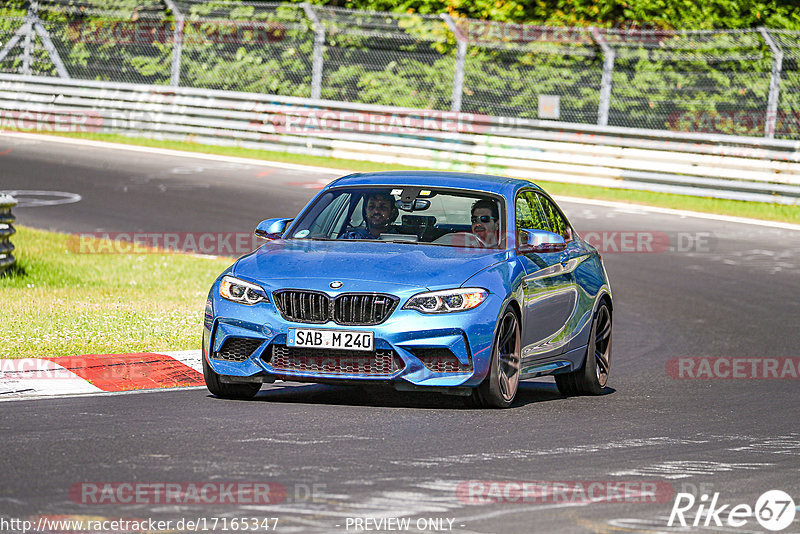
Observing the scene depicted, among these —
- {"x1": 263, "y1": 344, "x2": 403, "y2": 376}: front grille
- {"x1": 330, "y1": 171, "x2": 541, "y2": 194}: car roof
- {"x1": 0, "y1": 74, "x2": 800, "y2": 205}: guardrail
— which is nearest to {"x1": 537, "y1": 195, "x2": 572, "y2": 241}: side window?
{"x1": 330, "y1": 171, "x2": 541, "y2": 194}: car roof

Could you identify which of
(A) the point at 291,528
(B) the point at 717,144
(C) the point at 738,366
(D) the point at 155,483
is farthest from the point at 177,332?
(B) the point at 717,144

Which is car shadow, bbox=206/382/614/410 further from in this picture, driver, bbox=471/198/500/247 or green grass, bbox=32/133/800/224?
green grass, bbox=32/133/800/224

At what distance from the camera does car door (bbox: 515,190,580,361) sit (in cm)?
920

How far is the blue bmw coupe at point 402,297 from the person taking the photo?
8320mm

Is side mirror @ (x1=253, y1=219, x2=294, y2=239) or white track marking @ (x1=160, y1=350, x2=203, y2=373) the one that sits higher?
side mirror @ (x1=253, y1=219, x2=294, y2=239)

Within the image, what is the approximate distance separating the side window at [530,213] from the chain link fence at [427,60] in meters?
15.1

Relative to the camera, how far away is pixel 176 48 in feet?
98.6

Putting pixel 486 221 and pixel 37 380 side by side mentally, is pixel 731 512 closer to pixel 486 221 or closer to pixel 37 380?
pixel 486 221

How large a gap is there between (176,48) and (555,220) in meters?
20.8

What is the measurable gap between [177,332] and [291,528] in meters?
6.13

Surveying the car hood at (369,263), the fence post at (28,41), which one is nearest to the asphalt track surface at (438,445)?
the car hood at (369,263)

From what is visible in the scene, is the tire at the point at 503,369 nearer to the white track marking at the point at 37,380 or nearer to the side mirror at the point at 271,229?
the side mirror at the point at 271,229

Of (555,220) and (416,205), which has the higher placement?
(416,205)
